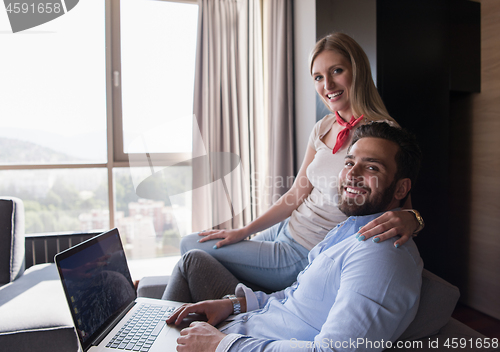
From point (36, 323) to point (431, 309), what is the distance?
1.51 meters

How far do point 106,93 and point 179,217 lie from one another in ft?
4.14

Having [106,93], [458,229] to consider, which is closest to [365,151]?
[458,229]

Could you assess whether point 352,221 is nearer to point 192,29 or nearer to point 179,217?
point 179,217

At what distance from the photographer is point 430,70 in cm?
180

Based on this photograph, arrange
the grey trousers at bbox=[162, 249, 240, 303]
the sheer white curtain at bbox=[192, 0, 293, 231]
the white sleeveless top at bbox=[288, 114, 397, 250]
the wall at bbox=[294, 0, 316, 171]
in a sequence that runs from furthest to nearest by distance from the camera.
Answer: the sheer white curtain at bbox=[192, 0, 293, 231], the wall at bbox=[294, 0, 316, 171], the white sleeveless top at bbox=[288, 114, 397, 250], the grey trousers at bbox=[162, 249, 240, 303]

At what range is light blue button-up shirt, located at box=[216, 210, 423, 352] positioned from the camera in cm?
68

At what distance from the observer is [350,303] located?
696mm

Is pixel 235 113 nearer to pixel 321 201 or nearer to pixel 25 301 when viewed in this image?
pixel 321 201

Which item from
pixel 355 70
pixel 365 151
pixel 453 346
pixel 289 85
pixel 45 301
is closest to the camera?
pixel 453 346

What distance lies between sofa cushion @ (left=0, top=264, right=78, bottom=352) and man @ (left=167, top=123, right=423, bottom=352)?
752 millimetres

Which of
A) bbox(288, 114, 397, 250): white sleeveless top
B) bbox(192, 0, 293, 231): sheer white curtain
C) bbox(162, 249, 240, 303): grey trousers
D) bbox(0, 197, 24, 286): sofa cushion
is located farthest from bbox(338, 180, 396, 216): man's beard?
bbox(0, 197, 24, 286): sofa cushion

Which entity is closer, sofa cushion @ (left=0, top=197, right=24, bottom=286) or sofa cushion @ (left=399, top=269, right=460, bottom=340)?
sofa cushion @ (left=399, top=269, right=460, bottom=340)

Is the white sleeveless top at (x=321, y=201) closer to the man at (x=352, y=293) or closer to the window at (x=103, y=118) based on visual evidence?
the man at (x=352, y=293)

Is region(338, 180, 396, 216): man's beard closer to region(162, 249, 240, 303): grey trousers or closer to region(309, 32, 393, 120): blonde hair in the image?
region(309, 32, 393, 120): blonde hair
